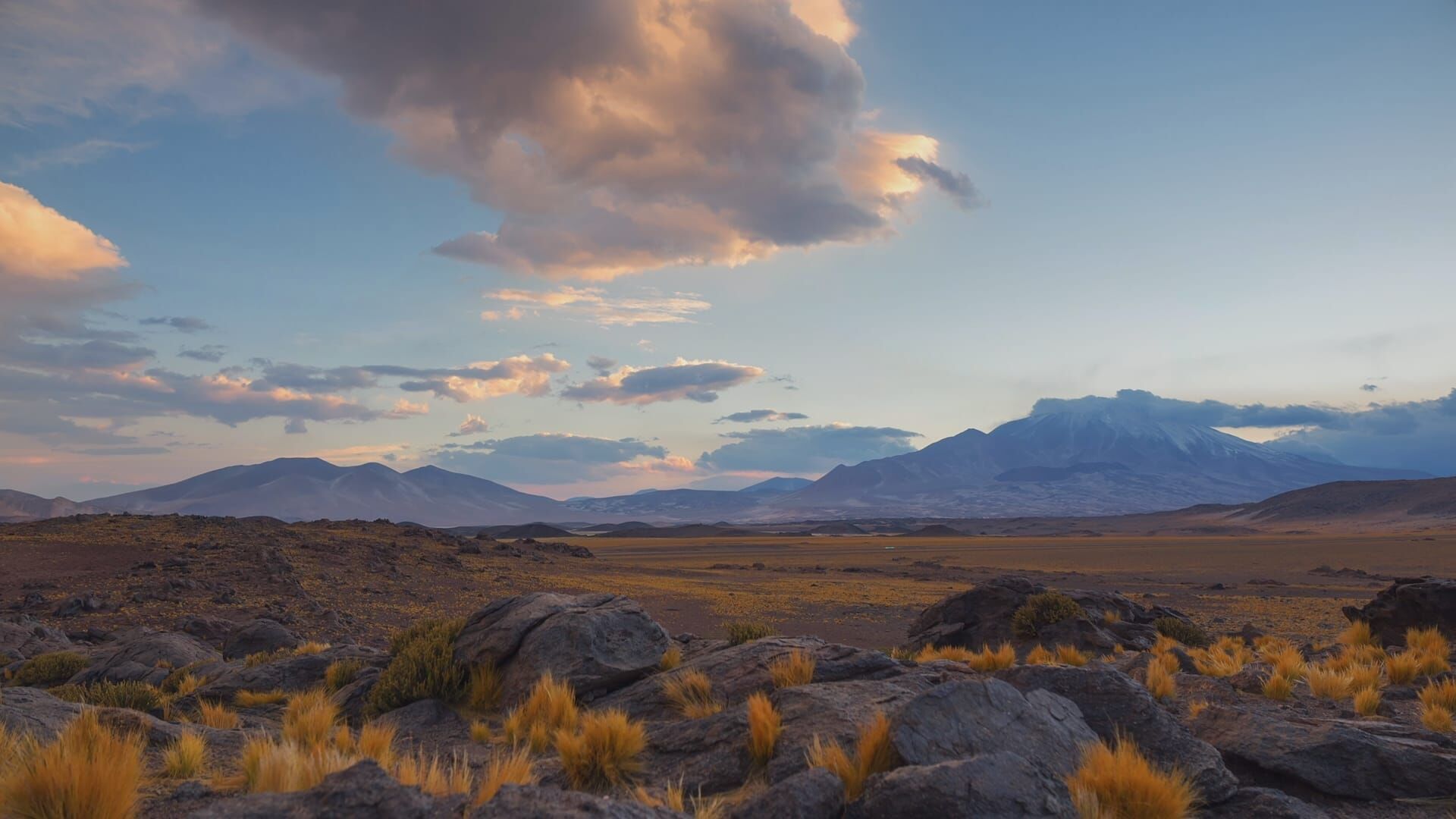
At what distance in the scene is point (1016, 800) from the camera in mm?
5773

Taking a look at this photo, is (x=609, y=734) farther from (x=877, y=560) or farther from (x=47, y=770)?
(x=877, y=560)

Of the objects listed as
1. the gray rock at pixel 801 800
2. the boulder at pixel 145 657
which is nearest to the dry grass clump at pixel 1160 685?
the gray rock at pixel 801 800

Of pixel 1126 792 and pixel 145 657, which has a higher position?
pixel 1126 792

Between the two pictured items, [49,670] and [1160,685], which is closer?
[1160,685]

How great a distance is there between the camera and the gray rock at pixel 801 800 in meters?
5.93

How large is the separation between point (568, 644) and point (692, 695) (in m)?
2.57

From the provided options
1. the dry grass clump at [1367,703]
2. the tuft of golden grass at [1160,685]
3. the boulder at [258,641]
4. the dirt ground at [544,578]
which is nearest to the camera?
the dry grass clump at [1367,703]

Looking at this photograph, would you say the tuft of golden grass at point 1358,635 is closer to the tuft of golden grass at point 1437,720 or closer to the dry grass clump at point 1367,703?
the dry grass clump at point 1367,703

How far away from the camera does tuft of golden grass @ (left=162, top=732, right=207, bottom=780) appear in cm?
746

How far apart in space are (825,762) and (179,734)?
7379 mm

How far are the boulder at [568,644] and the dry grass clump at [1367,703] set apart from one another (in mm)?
9677

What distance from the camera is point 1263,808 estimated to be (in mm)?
6883

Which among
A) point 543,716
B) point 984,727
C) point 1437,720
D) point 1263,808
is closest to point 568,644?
point 543,716

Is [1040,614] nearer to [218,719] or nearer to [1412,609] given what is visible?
[1412,609]
